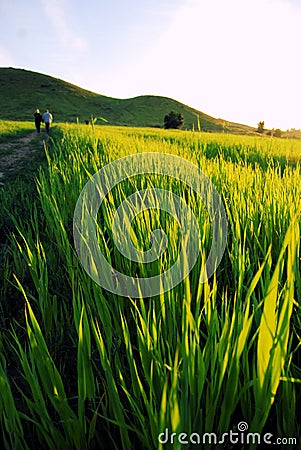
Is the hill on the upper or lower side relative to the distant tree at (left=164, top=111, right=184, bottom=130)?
upper

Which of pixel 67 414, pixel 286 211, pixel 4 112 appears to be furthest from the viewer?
pixel 4 112

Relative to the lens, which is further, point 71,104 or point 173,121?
point 71,104

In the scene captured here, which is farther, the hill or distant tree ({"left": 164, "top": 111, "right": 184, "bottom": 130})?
the hill

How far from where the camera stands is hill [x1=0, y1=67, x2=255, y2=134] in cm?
5088

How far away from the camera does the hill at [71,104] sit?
50.9 metres

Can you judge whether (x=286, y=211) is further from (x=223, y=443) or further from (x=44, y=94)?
(x=44, y=94)

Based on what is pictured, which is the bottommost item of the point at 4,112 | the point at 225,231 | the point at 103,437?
the point at 103,437

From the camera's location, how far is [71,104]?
5575 centimetres

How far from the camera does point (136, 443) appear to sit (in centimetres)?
64

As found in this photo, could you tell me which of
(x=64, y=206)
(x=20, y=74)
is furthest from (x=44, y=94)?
(x=64, y=206)

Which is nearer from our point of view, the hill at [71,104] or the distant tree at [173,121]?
the distant tree at [173,121]

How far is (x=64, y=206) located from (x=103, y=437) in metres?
1.22

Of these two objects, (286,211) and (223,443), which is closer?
(223,443)

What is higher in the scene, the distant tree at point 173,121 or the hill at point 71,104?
the hill at point 71,104
